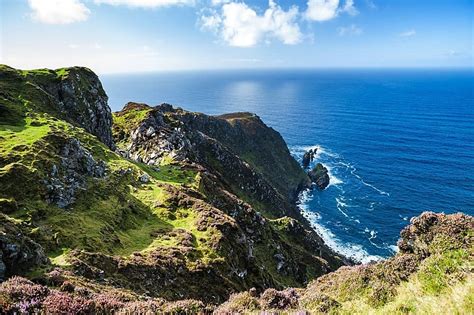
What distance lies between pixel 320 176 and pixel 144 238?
112417 mm

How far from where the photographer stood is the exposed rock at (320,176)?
133m

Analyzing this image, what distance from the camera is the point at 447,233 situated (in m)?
16.0

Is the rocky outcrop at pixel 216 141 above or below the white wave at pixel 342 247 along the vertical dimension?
above

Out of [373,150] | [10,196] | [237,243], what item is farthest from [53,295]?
[373,150]

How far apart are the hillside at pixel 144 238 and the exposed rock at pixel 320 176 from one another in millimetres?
57628

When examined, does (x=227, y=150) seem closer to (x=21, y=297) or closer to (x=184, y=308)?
(x=184, y=308)

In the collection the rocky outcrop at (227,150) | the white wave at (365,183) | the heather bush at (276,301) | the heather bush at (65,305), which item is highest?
the heather bush at (65,305)

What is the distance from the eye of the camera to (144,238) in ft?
107

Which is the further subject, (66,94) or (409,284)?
(66,94)

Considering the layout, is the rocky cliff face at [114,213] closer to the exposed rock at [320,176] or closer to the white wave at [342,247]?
the white wave at [342,247]

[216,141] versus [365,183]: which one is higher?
[216,141]

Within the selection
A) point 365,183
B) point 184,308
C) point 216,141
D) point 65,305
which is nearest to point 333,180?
point 365,183

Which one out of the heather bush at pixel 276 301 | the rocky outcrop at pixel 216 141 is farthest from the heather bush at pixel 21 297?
the rocky outcrop at pixel 216 141

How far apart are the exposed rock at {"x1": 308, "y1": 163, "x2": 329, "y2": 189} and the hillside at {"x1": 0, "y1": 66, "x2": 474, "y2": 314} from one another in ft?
189
